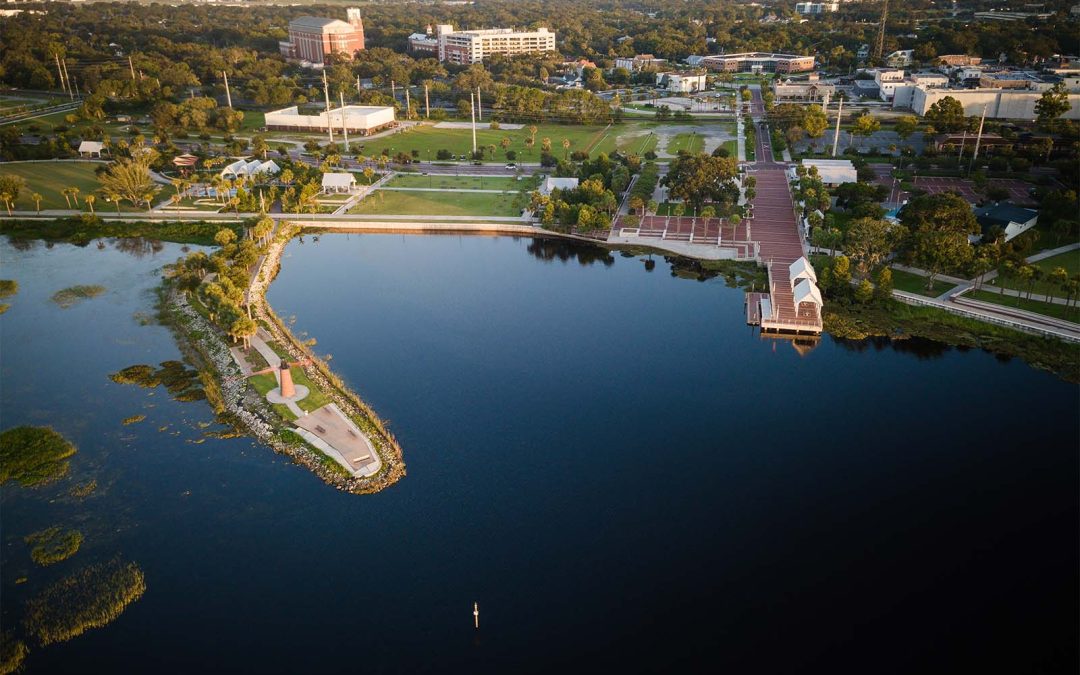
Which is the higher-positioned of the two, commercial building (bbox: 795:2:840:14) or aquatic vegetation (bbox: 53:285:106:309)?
commercial building (bbox: 795:2:840:14)

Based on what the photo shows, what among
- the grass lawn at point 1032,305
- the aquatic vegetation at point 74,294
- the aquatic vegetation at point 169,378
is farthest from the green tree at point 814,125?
the aquatic vegetation at point 74,294

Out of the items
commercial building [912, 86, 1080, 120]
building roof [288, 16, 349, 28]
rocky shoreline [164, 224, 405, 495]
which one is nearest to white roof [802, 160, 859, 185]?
commercial building [912, 86, 1080, 120]

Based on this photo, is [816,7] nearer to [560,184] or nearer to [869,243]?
[560,184]

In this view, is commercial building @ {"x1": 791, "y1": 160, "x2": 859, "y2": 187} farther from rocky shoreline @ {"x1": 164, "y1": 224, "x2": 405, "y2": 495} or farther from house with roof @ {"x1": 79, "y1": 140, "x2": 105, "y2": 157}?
house with roof @ {"x1": 79, "y1": 140, "x2": 105, "y2": 157}

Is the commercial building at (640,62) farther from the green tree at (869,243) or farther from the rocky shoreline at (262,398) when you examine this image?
the rocky shoreline at (262,398)

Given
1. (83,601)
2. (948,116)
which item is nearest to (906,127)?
(948,116)
